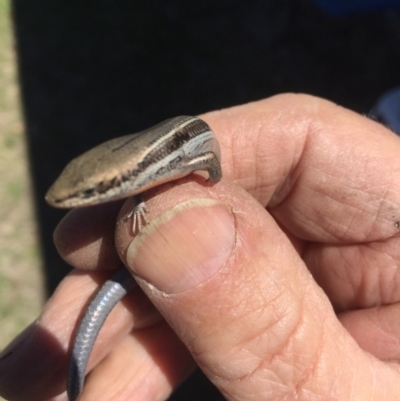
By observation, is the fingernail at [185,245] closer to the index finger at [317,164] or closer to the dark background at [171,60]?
the index finger at [317,164]

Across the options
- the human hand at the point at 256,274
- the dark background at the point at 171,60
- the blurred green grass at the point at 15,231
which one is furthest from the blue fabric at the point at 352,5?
the blurred green grass at the point at 15,231

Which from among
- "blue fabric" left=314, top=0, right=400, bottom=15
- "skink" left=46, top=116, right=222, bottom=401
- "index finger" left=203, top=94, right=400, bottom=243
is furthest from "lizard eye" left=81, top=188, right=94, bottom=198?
"blue fabric" left=314, top=0, right=400, bottom=15

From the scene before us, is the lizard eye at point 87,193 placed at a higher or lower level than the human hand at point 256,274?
higher

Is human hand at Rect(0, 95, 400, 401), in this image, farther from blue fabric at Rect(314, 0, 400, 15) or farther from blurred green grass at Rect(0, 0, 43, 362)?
blue fabric at Rect(314, 0, 400, 15)

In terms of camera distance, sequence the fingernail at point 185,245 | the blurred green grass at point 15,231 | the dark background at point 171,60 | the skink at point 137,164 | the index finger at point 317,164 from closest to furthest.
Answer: the fingernail at point 185,245
the skink at point 137,164
the index finger at point 317,164
the blurred green grass at point 15,231
the dark background at point 171,60

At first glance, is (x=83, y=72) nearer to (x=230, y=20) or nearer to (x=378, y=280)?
(x=230, y=20)

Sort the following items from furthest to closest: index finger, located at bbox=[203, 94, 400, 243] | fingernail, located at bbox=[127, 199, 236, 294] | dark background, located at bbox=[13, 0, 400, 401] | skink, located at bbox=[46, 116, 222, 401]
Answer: dark background, located at bbox=[13, 0, 400, 401], index finger, located at bbox=[203, 94, 400, 243], skink, located at bbox=[46, 116, 222, 401], fingernail, located at bbox=[127, 199, 236, 294]
